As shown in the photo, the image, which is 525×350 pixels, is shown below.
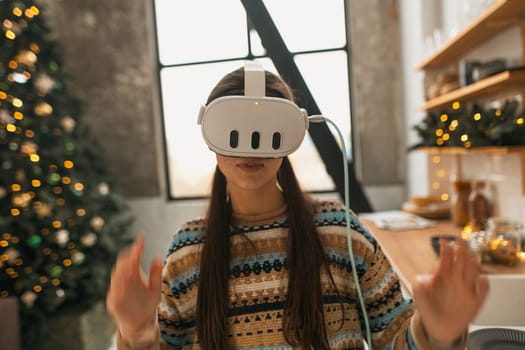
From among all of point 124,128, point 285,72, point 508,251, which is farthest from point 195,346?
point 124,128

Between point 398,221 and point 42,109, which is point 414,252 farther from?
point 42,109

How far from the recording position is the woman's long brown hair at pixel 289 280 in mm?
822

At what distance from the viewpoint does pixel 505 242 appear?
4.35 feet

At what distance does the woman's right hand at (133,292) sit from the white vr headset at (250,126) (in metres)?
0.23

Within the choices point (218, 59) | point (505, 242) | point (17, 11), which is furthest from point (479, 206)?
point (17, 11)

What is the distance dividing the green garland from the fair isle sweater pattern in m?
0.89

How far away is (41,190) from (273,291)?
203 cm

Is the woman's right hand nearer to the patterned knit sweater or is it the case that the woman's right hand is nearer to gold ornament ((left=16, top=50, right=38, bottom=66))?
the patterned knit sweater

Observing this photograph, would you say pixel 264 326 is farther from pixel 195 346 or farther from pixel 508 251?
pixel 508 251

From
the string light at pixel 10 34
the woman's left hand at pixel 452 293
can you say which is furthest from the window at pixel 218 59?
the woman's left hand at pixel 452 293

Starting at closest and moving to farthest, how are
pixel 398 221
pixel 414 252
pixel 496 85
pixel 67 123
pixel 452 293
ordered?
1. pixel 452 293
2. pixel 496 85
3. pixel 414 252
4. pixel 398 221
5. pixel 67 123

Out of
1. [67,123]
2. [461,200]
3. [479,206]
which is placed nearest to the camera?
[479,206]

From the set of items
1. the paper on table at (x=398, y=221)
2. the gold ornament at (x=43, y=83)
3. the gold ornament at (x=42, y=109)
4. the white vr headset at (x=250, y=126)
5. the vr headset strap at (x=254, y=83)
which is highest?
the gold ornament at (x=43, y=83)

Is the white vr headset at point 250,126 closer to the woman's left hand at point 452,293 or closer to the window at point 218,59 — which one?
the woman's left hand at point 452,293
